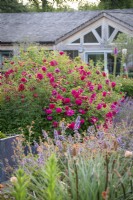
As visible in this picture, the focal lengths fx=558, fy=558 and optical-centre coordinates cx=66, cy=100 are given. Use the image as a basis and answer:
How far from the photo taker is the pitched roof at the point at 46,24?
105 ft

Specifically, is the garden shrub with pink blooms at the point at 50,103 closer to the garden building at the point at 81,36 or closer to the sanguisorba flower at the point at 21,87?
the sanguisorba flower at the point at 21,87

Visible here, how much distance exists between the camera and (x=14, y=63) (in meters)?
11.2

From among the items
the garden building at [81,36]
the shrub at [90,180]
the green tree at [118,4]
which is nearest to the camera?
the shrub at [90,180]

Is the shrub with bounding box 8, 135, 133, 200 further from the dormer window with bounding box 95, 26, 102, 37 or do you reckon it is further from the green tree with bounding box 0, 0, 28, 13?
the green tree with bounding box 0, 0, 28, 13

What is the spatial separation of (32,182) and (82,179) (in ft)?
2.36

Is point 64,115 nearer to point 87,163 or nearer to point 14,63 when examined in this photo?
point 14,63

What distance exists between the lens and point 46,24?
36.0 meters

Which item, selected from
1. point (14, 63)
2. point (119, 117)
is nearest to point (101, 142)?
point (119, 117)

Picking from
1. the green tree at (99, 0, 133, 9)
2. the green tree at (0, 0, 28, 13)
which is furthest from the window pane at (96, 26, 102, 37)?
the green tree at (99, 0, 133, 9)

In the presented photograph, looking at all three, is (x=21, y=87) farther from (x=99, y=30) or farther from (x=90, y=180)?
(x=99, y=30)

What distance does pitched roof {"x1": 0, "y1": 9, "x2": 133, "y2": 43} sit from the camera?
3200cm

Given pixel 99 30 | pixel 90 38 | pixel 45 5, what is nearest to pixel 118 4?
pixel 45 5

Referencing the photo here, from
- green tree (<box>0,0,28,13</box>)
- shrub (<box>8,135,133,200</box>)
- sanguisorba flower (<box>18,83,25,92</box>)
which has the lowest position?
shrub (<box>8,135,133,200</box>)

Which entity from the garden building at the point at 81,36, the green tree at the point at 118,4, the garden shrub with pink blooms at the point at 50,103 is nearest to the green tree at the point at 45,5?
the green tree at the point at 118,4
